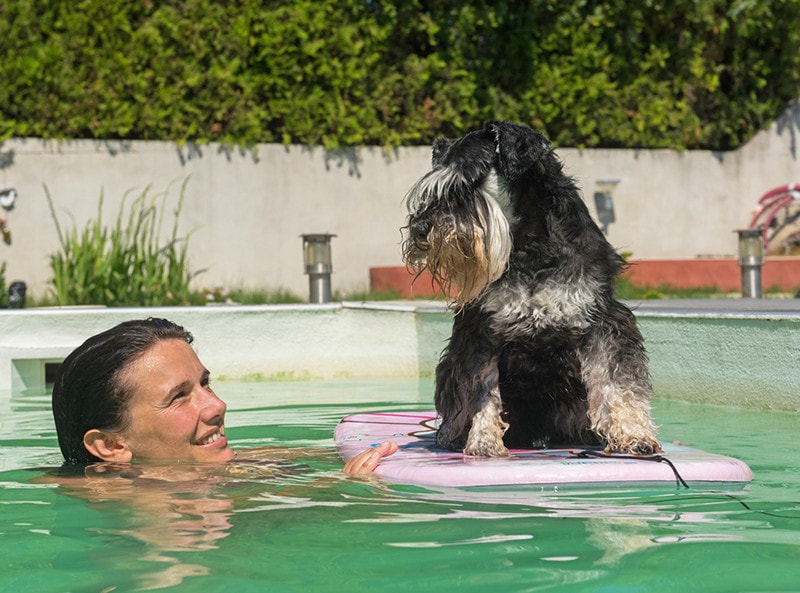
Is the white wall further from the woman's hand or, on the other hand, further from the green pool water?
the woman's hand

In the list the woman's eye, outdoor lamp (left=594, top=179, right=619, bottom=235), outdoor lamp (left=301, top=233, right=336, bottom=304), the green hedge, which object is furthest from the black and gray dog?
outdoor lamp (left=594, top=179, right=619, bottom=235)

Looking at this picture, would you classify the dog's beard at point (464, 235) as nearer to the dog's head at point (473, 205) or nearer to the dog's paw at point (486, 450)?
the dog's head at point (473, 205)

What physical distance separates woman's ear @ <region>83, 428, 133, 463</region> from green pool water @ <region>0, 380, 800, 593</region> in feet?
0.73

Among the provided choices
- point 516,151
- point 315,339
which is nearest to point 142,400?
point 516,151

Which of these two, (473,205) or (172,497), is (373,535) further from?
(473,205)

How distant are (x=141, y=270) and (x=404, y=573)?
335 inches

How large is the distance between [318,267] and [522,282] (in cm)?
645

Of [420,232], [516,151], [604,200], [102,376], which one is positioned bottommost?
[102,376]

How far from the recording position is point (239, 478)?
4344 millimetres

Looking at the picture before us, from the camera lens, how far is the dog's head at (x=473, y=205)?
4270 mm

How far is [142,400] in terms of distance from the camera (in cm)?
433

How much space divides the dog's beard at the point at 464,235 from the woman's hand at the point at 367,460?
2.17 feet

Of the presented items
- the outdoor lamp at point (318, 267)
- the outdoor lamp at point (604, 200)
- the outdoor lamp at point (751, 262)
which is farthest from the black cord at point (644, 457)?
the outdoor lamp at point (604, 200)

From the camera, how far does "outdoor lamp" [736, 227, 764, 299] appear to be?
11.6 metres
